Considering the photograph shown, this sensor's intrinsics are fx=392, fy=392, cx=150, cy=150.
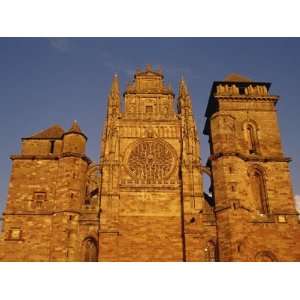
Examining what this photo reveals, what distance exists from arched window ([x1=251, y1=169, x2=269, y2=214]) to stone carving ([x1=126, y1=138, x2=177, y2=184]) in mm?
A: 5631

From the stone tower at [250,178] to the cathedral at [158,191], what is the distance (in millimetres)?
73

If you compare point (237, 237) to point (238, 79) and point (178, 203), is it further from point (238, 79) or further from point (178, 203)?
point (238, 79)

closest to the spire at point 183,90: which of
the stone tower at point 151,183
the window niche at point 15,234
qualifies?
the stone tower at point 151,183

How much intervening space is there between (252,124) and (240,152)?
3.15 m

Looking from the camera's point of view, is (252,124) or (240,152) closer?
(240,152)

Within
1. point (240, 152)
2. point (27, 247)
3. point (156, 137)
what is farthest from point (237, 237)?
A: point (27, 247)

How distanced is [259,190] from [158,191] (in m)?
6.93

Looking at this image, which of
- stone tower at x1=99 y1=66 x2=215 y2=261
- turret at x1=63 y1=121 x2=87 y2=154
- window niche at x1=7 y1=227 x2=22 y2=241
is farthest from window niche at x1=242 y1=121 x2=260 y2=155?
window niche at x1=7 y1=227 x2=22 y2=241

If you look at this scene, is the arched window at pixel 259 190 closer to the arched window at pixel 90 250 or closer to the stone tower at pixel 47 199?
the arched window at pixel 90 250

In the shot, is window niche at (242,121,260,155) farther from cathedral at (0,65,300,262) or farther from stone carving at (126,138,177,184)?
stone carving at (126,138,177,184)

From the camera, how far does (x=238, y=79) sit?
105ft

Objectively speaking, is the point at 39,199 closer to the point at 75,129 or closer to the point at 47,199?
the point at 47,199

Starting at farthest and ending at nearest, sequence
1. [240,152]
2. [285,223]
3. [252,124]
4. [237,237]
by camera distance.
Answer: [252,124], [240,152], [285,223], [237,237]

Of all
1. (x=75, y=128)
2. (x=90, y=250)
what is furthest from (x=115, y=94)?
(x=90, y=250)
